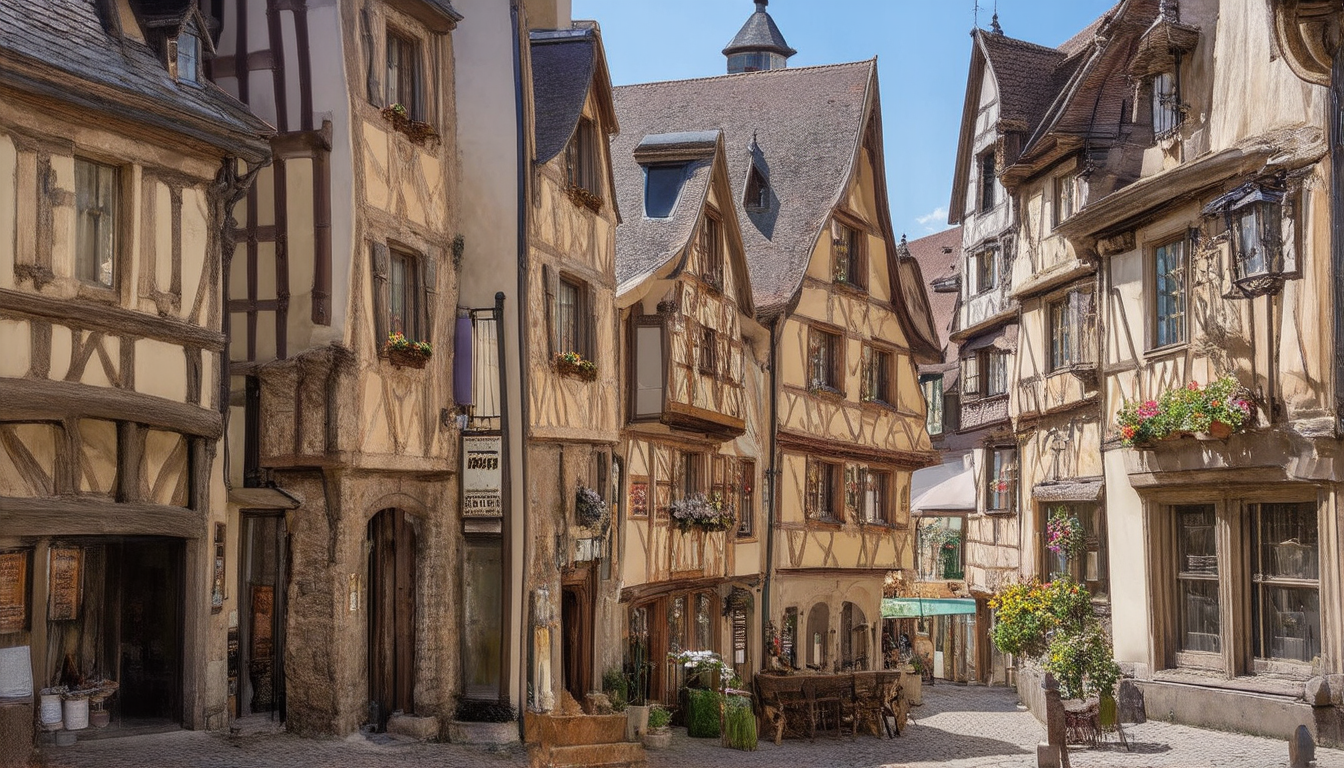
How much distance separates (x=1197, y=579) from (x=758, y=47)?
33.4 m

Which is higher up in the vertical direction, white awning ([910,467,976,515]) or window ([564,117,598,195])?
window ([564,117,598,195])

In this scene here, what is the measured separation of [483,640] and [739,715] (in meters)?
4.41

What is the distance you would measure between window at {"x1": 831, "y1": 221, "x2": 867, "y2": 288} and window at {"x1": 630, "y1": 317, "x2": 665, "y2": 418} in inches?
317

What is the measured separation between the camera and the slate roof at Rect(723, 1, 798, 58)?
5012 cm

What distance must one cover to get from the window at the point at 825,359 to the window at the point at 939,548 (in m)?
12.7

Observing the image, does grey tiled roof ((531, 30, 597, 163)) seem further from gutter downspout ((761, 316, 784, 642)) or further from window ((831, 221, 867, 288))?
window ((831, 221, 867, 288))

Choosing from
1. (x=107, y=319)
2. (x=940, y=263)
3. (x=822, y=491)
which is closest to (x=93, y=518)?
(x=107, y=319)

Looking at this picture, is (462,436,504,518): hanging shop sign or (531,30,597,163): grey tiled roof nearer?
(462,436,504,518): hanging shop sign

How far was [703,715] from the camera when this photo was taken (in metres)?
22.8

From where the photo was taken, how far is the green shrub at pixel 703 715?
22719mm

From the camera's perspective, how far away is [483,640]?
18.6 metres

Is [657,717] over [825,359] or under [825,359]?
under

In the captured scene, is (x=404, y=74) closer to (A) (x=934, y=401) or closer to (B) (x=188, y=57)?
(B) (x=188, y=57)

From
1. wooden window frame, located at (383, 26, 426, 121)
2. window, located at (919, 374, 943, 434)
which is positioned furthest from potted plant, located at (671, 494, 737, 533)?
window, located at (919, 374, 943, 434)
